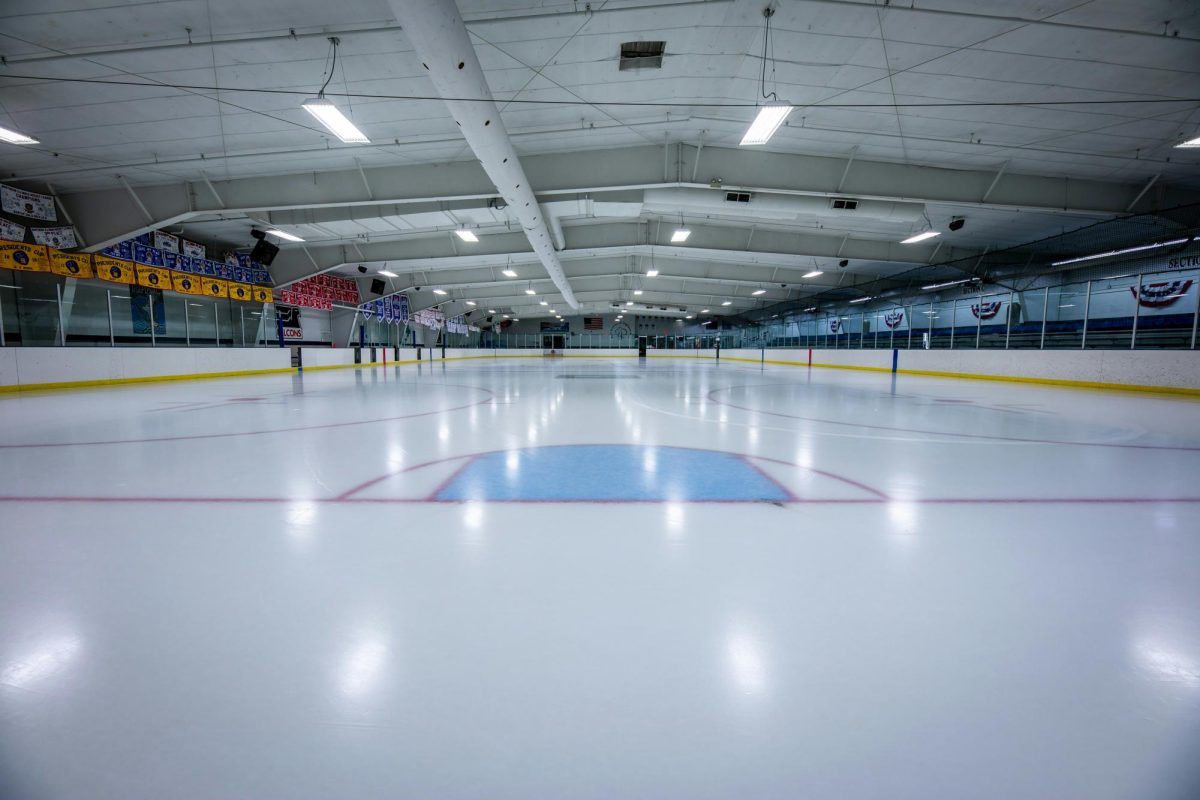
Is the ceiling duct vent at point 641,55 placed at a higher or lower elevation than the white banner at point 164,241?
higher

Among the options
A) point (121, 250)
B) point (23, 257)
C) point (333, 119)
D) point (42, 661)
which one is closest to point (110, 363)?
point (23, 257)

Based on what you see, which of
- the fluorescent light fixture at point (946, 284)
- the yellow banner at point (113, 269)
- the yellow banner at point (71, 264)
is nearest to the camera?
the yellow banner at point (71, 264)

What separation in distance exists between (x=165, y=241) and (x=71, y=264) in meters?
2.57

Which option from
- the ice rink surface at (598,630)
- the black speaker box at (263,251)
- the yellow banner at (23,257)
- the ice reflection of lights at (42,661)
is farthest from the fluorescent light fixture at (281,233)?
the ice reflection of lights at (42,661)

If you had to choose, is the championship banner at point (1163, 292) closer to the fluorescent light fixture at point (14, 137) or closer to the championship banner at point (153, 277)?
the fluorescent light fixture at point (14, 137)

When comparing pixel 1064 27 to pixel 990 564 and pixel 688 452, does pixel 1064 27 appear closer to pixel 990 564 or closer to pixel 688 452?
pixel 688 452

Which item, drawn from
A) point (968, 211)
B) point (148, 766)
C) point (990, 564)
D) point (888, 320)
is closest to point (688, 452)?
point (990, 564)

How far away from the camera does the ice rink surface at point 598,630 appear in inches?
42.6

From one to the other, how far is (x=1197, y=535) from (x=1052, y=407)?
6.85 meters

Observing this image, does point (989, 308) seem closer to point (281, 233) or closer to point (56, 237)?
point (281, 233)

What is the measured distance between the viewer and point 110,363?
38.5 feet

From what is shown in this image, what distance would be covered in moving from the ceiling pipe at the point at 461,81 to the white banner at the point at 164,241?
10.1 metres

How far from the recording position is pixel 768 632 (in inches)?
63.4

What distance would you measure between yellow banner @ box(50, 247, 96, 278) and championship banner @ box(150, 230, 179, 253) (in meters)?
1.89
